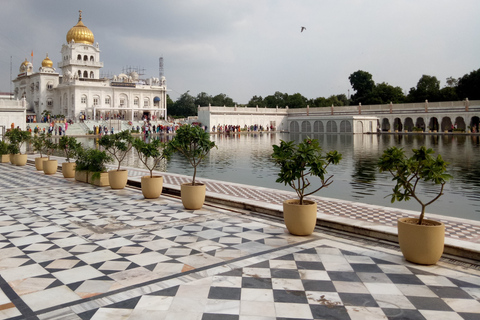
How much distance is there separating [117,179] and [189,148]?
2720mm

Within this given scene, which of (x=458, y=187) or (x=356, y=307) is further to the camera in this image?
(x=458, y=187)

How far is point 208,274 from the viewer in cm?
427

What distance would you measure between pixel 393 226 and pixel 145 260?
3638 mm

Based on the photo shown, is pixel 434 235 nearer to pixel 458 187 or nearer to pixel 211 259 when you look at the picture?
pixel 211 259

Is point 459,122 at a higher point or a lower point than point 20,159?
higher

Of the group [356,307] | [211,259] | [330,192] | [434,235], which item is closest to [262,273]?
[211,259]

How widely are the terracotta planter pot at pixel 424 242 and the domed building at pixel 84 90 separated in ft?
177

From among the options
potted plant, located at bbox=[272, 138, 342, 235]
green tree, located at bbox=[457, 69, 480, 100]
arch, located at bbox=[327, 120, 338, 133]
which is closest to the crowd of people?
arch, located at bbox=[327, 120, 338, 133]

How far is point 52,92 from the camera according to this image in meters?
60.5

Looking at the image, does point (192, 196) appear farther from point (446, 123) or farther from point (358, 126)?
point (446, 123)

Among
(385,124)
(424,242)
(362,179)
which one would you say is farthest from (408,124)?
(424,242)

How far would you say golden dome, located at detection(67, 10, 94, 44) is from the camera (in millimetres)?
59000

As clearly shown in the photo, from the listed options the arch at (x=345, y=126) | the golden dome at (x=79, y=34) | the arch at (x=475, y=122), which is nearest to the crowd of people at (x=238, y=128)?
the arch at (x=345, y=126)

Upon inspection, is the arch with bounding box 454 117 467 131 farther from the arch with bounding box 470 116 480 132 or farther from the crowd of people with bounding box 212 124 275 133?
the crowd of people with bounding box 212 124 275 133
